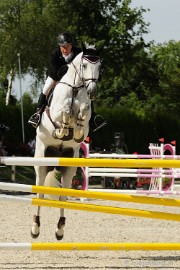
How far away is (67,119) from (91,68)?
69 centimetres

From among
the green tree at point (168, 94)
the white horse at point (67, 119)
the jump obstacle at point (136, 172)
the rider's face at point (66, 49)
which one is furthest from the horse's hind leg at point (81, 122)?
the green tree at point (168, 94)

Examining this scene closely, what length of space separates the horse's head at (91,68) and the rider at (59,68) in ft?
1.82

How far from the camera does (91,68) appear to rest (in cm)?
932

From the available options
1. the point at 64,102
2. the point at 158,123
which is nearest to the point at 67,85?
the point at 64,102

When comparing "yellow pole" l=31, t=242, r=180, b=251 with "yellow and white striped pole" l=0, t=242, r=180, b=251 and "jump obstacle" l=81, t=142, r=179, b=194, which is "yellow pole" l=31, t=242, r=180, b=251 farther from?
"jump obstacle" l=81, t=142, r=179, b=194

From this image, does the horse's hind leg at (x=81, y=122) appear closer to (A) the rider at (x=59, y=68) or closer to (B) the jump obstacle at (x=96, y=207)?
(A) the rider at (x=59, y=68)

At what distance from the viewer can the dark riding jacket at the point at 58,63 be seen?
10.1 metres

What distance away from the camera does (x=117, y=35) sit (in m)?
45.7

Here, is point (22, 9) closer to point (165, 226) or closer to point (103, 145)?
point (103, 145)

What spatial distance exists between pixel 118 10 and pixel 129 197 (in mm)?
40722

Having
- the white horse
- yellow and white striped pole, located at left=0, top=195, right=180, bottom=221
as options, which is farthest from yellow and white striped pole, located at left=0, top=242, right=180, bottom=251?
the white horse

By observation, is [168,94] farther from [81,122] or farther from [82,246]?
[82,246]

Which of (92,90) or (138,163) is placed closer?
(138,163)

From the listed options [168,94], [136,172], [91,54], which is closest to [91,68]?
[91,54]
